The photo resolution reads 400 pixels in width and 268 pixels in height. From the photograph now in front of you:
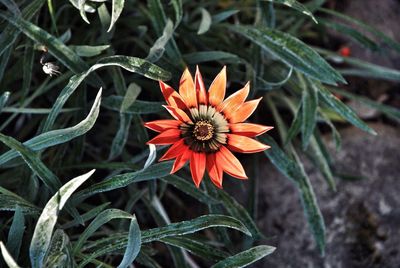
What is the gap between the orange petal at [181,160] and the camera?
1087 mm

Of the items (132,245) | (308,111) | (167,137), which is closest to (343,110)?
(308,111)

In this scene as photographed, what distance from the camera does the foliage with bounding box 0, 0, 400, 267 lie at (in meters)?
1.17

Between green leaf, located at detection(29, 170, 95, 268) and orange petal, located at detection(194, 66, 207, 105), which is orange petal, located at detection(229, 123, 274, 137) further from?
green leaf, located at detection(29, 170, 95, 268)

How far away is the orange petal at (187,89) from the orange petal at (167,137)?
0.18 ft

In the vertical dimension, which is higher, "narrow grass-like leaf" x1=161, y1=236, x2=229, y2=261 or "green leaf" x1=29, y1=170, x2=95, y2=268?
"green leaf" x1=29, y1=170, x2=95, y2=268

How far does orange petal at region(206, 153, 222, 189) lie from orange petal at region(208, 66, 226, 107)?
0.10m

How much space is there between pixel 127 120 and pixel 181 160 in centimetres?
32

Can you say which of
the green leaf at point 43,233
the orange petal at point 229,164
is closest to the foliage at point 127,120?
the green leaf at point 43,233

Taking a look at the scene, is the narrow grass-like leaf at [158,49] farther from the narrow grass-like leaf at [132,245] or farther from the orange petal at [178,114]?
the narrow grass-like leaf at [132,245]

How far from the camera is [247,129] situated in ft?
3.75

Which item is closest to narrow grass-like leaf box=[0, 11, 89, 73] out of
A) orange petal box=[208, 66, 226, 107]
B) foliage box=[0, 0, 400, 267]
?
foliage box=[0, 0, 400, 267]

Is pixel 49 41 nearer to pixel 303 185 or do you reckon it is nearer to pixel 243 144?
pixel 243 144

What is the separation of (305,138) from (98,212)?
517 mm

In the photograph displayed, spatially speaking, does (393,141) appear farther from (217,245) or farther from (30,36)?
(30,36)
